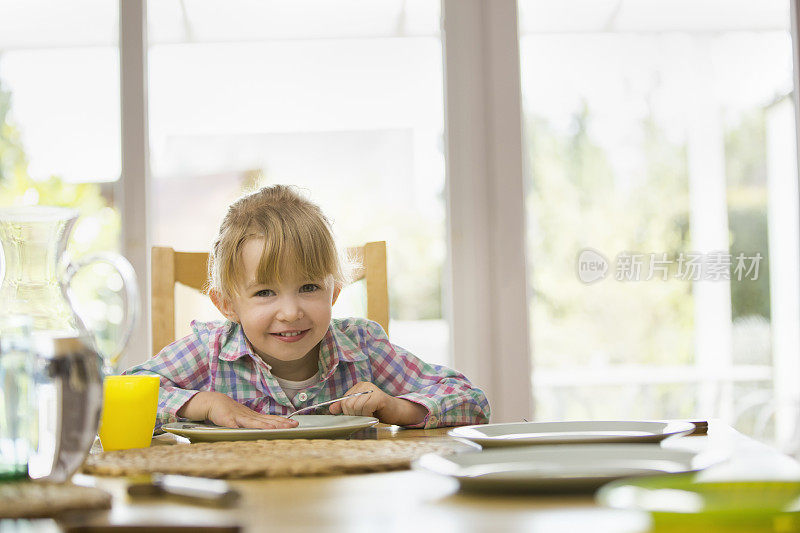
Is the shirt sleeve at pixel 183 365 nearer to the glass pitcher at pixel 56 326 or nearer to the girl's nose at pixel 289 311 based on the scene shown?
the girl's nose at pixel 289 311

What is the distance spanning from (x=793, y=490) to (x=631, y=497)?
0.28 ft

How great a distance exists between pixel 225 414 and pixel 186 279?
53 centimetres

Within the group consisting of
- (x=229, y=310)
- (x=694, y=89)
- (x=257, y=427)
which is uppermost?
(x=694, y=89)

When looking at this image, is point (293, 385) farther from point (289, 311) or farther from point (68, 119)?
point (68, 119)

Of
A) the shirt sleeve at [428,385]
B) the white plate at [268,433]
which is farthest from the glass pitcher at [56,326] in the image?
the shirt sleeve at [428,385]

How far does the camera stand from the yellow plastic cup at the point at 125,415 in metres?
0.92

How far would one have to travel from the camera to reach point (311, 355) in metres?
1.48

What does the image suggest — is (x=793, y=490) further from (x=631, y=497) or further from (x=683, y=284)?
(x=683, y=284)

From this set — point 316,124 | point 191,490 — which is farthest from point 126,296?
point 316,124

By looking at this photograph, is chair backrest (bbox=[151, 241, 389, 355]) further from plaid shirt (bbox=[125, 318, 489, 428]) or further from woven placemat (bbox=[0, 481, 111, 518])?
woven placemat (bbox=[0, 481, 111, 518])

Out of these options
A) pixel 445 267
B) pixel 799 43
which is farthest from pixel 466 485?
pixel 799 43

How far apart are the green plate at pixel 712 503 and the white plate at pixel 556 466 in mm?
62

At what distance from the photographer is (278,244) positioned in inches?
53.9

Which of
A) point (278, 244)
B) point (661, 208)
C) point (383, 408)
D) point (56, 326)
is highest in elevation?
point (661, 208)
